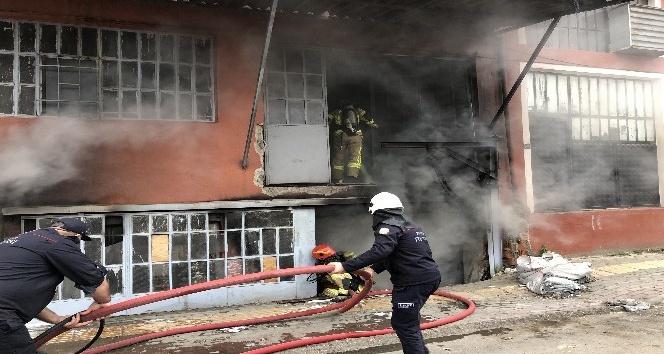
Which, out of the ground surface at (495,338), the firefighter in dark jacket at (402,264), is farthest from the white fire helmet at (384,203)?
the ground surface at (495,338)

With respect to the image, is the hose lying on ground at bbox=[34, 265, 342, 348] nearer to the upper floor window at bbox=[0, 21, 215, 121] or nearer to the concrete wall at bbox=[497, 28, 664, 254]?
the upper floor window at bbox=[0, 21, 215, 121]

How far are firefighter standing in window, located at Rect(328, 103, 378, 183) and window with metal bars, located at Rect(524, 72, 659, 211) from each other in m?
4.25

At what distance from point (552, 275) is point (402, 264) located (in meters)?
4.83

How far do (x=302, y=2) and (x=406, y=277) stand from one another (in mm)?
5109

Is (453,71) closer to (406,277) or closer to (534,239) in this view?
(534,239)

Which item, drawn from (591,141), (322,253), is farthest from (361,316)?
(591,141)

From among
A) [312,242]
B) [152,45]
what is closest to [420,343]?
[312,242]

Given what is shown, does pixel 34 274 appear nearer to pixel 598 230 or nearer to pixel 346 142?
pixel 346 142

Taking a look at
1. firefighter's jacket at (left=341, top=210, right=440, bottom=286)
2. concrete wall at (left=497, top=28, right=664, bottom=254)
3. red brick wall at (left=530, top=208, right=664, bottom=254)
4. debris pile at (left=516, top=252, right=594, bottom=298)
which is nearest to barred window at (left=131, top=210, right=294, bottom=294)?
firefighter's jacket at (left=341, top=210, right=440, bottom=286)

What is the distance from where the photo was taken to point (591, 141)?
11.6 meters

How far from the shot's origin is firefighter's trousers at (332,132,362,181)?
9.30m

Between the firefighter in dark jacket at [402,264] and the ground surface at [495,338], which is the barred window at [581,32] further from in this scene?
the firefighter in dark jacket at [402,264]

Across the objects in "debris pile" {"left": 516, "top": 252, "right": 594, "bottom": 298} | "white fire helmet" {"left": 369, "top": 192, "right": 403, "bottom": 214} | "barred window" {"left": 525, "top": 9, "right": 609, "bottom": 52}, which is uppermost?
"barred window" {"left": 525, "top": 9, "right": 609, "bottom": 52}

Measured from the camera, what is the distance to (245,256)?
8234mm
